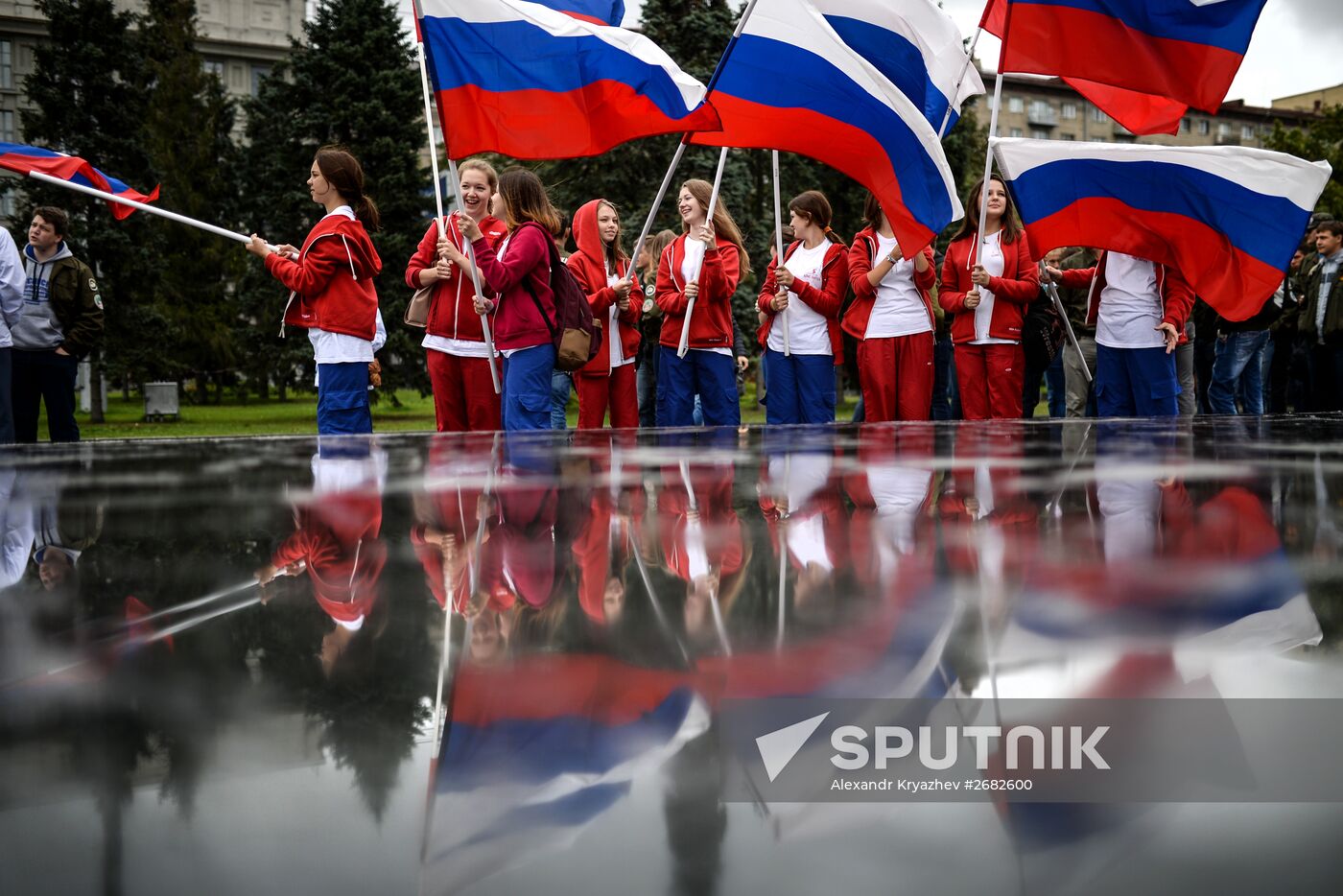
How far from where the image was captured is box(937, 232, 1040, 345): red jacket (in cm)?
695

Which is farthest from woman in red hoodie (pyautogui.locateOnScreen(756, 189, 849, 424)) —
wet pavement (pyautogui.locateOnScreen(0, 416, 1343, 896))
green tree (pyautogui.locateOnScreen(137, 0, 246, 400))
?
green tree (pyautogui.locateOnScreen(137, 0, 246, 400))

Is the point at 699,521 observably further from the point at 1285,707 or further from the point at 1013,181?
the point at 1013,181

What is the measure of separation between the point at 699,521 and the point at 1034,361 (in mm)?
8604

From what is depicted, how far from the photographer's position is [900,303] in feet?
23.6

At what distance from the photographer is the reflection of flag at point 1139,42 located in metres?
6.04

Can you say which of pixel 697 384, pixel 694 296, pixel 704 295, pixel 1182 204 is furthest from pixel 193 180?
pixel 1182 204

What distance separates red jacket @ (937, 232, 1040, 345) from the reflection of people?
18.1 ft

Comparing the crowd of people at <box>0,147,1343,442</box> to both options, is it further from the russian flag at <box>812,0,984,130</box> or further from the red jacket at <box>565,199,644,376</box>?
the russian flag at <box>812,0,984,130</box>

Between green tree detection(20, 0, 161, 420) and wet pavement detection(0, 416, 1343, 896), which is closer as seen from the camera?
wet pavement detection(0, 416, 1343, 896)

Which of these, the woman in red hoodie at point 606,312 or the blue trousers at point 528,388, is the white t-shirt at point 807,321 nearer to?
the woman in red hoodie at point 606,312

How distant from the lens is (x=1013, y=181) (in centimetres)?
663

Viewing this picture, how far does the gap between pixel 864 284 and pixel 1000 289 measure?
2.62 feet

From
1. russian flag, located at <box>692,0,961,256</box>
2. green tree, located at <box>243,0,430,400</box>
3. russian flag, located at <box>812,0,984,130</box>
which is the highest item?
green tree, located at <box>243,0,430,400</box>

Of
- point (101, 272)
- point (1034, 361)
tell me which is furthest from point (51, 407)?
point (101, 272)
